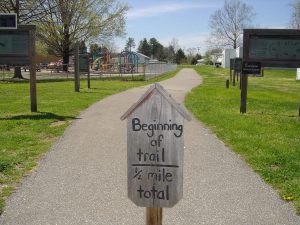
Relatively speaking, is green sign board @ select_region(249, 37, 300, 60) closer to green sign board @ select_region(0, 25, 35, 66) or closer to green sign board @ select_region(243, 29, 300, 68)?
green sign board @ select_region(243, 29, 300, 68)

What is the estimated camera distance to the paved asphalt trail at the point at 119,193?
4.45 m

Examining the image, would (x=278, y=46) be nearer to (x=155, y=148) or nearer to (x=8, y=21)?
(x=8, y=21)

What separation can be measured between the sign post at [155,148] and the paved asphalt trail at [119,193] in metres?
1.14

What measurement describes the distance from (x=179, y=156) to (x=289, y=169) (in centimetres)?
347

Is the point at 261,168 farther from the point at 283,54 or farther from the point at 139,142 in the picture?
the point at 283,54

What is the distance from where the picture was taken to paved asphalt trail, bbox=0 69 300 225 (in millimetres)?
4445

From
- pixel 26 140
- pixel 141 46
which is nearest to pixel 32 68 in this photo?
pixel 26 140

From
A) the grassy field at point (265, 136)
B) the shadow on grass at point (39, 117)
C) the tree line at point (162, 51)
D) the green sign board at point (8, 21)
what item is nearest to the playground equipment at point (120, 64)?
the grassy field at point (265, 136)

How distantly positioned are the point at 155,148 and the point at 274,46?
33.1ft

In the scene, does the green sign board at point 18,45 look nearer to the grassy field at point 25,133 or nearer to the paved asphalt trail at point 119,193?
the grassy field at point 25,133

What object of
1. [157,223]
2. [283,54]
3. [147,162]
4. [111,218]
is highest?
[283,54]

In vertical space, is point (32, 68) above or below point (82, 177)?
above

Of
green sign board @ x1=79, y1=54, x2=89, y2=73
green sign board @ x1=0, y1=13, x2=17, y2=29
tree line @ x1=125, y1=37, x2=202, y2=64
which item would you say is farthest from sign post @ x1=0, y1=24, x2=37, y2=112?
tree line @ x1=125, y1=37, x2=202, y2=64

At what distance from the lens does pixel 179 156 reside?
10.6ft
